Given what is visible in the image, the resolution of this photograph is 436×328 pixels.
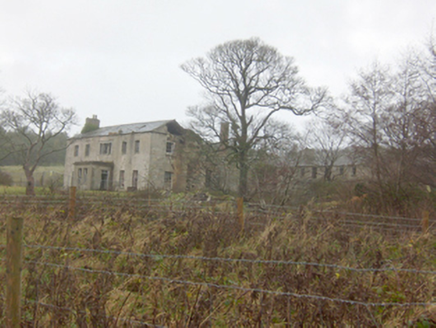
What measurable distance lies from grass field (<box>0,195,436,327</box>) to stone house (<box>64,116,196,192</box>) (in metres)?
25.6

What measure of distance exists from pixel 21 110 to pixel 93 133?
8.21 m

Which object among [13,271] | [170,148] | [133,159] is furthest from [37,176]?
[13,271]

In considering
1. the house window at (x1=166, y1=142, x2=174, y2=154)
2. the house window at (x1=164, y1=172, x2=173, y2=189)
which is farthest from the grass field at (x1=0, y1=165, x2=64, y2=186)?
the house window at (x1=166, y1=142, x2=174, y2=154)

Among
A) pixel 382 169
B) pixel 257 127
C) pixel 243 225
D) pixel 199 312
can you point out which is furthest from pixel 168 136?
pixel 199 312

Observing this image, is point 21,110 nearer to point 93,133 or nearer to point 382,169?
point 93,133

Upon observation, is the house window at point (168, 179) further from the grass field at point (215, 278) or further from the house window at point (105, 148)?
the grass field at point (215, 278)

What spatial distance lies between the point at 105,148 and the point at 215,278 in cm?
3719

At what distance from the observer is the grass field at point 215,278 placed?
337 centimetres

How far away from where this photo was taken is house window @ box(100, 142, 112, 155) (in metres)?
39.6

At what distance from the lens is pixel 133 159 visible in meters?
36.6

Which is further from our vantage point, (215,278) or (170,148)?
(170,148)

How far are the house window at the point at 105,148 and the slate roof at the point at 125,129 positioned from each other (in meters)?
1.12

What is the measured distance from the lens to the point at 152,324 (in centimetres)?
316

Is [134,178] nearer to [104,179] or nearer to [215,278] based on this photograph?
[104,179]
